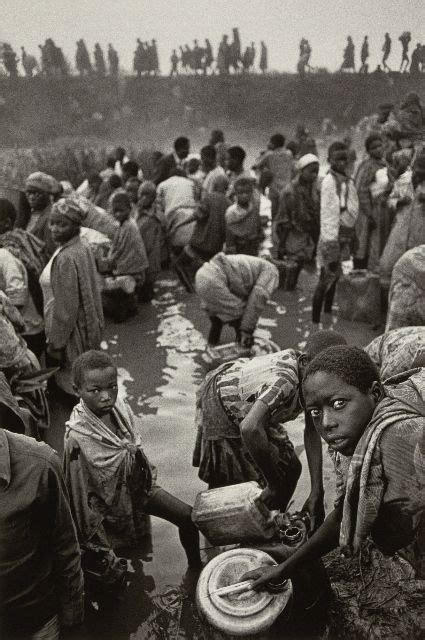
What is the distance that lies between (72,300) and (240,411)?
5.98 ft

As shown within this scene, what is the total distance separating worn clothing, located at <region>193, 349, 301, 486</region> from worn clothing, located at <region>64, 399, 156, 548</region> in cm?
51

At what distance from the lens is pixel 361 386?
196 centimetres

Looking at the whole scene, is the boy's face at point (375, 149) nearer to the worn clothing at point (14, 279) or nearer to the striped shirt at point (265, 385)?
the worn clothing at point (14, 279)

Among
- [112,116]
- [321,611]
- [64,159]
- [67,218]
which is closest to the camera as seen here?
[321,611]

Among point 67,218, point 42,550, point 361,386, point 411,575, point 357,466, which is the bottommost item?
point 411,575

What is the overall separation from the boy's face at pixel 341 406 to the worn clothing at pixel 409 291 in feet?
6.65

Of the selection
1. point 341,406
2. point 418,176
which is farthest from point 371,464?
point 418,176

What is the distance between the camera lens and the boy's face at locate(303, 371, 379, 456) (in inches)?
76.8

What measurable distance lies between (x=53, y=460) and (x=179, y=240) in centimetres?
662

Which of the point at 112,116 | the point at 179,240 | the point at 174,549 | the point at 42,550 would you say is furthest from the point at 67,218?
the point at 112,116

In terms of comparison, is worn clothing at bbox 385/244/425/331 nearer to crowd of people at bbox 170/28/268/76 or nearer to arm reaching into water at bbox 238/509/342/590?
arm reaching into water at bbox 238/509/342/590

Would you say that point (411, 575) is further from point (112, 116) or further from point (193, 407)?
point (112, 116)

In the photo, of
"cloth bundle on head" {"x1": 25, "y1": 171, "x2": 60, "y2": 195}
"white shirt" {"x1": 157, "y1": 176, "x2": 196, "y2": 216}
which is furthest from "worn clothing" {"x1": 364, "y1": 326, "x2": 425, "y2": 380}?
"white shirt" {"x1": 157, "y1": 176, "x2": 196, "y2": 216}

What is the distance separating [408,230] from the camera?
18.5 feet
